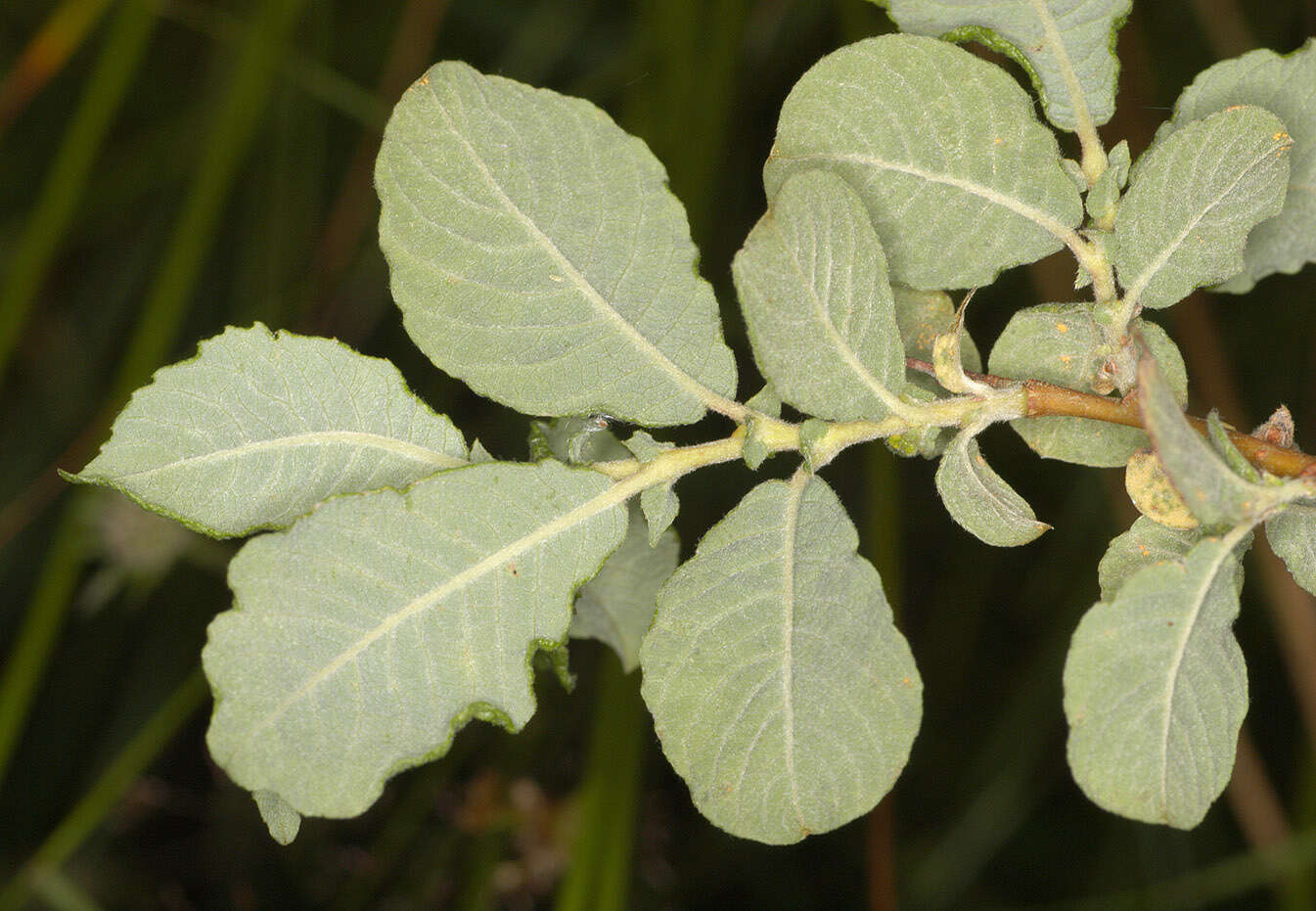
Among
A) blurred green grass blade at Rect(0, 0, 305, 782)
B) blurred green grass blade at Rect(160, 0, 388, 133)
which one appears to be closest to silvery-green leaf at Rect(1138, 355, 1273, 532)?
blurred green grass blade at Rect(0, 0, 305, 782)

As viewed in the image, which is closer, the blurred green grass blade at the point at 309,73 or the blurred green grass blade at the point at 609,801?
the blurred green grass blade at the point at 609,801

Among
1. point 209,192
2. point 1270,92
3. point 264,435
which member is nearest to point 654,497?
point 264,435

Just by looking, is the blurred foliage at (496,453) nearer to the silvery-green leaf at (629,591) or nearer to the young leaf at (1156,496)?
the silvery-green leaf at (629,591)

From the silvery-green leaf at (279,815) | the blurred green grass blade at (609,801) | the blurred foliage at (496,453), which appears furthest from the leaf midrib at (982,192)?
the blurred foliage at (496,453)

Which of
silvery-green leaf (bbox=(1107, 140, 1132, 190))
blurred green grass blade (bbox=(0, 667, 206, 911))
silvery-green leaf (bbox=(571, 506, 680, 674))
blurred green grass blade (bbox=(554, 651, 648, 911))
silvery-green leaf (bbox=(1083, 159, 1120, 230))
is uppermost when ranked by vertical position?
silvery-green leaf (bbox=(1107, 140, 1132, 190))

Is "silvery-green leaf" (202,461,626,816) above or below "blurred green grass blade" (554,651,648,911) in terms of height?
above

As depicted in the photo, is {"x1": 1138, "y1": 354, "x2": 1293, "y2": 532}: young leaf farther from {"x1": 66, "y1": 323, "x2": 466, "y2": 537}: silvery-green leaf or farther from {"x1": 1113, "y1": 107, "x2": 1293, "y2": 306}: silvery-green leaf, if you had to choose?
{"x1": 66, "y1": 323, "x2": 466, "y2": 537}: silvery-green leaf

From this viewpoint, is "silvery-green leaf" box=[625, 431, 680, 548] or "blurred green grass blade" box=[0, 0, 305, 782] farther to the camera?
"blurred green grass blade" box=[0, 0, 305, 782]
